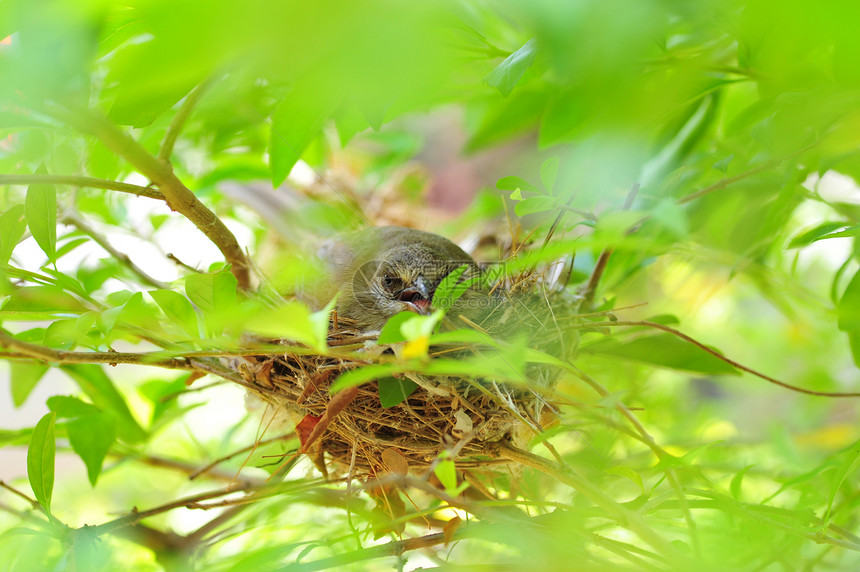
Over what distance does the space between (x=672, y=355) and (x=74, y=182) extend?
0.96 meters

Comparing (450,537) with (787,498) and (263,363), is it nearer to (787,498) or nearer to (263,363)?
(263,363)

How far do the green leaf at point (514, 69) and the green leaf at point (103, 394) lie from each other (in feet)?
2.83

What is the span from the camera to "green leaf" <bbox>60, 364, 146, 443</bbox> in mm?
1039

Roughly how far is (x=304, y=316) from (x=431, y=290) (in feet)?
2.78

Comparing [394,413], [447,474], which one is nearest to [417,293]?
[394,413]

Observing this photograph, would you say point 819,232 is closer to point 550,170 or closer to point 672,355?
point 672,355

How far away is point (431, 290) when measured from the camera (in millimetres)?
1312

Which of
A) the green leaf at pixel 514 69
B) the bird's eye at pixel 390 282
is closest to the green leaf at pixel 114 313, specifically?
the green leaf at pixel 514 69

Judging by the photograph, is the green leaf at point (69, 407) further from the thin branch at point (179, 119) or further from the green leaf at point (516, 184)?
the green leaf at point (516, 184)

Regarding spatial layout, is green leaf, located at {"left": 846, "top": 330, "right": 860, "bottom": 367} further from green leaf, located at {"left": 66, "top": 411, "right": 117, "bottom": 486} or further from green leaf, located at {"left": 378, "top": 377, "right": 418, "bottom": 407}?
green leaf, located at {"left": 66, "top": 411, "right": 117, "bottom": 486}

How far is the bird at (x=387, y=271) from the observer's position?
4.32 ft

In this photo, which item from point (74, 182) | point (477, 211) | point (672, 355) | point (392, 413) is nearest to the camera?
point (74, 182)

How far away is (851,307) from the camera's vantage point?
2.56 feet

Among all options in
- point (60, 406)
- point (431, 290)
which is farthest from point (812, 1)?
point (60, 406)
